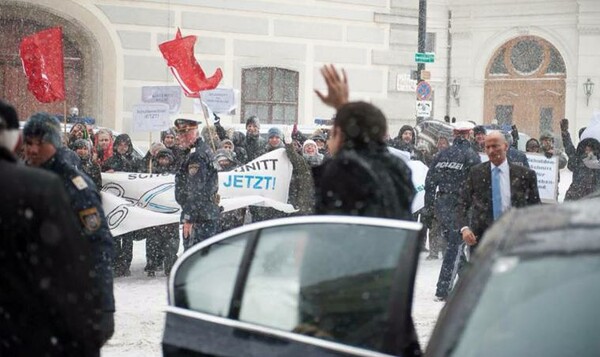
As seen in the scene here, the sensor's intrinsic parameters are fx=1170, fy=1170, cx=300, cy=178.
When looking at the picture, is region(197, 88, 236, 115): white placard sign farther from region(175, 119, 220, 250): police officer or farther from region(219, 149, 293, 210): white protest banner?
region(175, 119, 220, 250): police officer

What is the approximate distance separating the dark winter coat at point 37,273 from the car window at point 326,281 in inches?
28.8

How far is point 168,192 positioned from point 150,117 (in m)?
3.58

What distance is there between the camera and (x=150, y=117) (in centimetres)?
1672

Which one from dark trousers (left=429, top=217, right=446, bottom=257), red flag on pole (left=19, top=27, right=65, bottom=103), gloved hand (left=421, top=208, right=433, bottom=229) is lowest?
dark trousers (left=429, top=217, right=446, bottom=257)

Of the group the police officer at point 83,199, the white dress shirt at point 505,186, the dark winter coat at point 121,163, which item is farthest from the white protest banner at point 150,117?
the police officer at point 83,199

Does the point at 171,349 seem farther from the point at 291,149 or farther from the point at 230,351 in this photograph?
the point at 291,149

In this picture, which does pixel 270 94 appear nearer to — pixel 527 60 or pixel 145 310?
pixel 145 310

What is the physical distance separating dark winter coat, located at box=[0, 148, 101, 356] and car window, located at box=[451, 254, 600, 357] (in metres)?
1.21

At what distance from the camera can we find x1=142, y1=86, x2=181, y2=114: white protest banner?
58.5 feet

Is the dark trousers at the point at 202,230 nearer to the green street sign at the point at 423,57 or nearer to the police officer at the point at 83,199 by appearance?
the police officer at the point at 83,199

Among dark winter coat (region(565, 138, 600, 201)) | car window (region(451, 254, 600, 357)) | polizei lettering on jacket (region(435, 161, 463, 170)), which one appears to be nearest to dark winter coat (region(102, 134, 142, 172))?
polizei lettering on jacket (region(435, 161, 463, 170))

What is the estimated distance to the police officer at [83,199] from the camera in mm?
5332

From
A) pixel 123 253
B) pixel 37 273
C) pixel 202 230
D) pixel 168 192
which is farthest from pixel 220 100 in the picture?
pixel 37 273

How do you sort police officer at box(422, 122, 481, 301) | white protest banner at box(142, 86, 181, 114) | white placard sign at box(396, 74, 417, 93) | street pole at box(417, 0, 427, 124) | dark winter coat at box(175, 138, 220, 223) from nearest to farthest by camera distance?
dark winter coat at box(175, 138, 220, 223), police officer at box(422, 122, 481, 301), white protest banner at box(142, 86, 181, 114), street pole at box(417, 0, 427, 124), white placard sign at box(396, 74, 417, 93)
